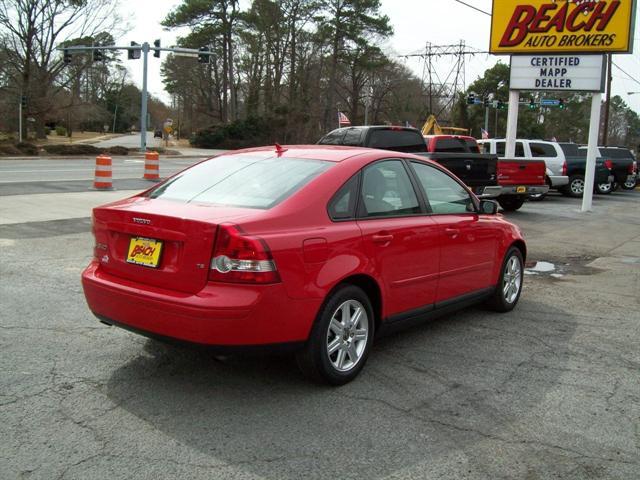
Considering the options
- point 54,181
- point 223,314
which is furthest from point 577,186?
point 223,314

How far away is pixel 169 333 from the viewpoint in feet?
12.5

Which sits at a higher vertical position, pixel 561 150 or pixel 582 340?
pixel 561 150

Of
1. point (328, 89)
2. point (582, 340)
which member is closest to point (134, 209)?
point (582, 340)

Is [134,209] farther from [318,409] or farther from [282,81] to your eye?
[282,81]

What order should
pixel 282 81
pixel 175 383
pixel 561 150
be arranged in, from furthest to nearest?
1. pixel 282 81
2. pixel 561 150
3. pixel 175 383

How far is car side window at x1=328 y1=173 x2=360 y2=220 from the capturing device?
13.9 ft

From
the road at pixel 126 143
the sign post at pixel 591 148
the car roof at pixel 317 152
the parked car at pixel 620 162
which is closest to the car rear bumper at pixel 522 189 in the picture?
the sign post at pixel 591 148

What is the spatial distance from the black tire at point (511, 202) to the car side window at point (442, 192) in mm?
11971

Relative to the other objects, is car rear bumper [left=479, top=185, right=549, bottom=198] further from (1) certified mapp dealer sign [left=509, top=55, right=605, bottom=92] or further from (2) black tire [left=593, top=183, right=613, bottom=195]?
(2) black tire [left=593, top=183, right=613, bottom=195]

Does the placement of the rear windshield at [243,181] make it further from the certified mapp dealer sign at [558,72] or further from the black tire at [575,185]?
the black tire at [575,185]

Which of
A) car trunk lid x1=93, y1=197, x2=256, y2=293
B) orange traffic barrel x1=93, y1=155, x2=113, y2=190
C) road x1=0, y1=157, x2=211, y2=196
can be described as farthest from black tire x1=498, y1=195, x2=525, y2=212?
car trunk lid x1=93, y1=197, x2=256, y2=293

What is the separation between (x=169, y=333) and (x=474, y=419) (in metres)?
1.90

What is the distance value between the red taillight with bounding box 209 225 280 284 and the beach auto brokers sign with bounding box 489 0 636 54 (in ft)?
54.8

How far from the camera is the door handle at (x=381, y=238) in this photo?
4398 mm
